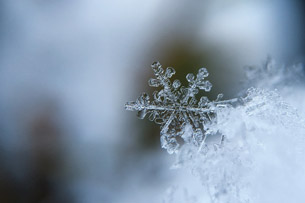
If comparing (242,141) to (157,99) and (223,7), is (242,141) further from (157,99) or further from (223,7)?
(223,7)

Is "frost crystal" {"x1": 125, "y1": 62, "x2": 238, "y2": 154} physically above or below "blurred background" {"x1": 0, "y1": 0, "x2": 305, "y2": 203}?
below

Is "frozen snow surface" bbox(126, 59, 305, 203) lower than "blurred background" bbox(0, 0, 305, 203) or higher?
lower

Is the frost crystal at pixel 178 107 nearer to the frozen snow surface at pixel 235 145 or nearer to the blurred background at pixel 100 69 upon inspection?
the frozen snow surface at pixel 235 145

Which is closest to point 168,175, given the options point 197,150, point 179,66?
point 197,150

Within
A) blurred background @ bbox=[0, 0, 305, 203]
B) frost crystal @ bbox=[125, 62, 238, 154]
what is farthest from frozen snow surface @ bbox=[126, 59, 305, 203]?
blurred background @ bbox=[0, 0, 305, 203]

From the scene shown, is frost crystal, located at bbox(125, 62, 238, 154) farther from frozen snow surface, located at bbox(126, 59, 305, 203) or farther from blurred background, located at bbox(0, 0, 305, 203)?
blurred background, located at bbox(0, 0, 305, 203)

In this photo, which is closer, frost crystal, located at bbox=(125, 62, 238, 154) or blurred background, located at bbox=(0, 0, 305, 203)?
frost crystal, located at bbox=(125, 62, 238, 154)
